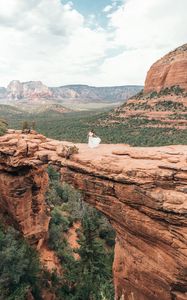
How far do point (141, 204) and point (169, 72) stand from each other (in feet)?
331

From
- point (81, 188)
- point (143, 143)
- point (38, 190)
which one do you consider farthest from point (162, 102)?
point (81, 188)

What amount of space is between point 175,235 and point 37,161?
11.2 m

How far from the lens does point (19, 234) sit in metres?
25.5

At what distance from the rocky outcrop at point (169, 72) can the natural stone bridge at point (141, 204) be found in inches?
3656

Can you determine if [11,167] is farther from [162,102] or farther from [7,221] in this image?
[162,102]

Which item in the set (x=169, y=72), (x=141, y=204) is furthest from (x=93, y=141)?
(x=169, y=72)

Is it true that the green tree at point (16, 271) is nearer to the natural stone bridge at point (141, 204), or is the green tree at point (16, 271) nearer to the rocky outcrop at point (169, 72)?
the natural stone bridge at point (141, 204)

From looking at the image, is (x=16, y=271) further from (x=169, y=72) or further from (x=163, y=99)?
(x=169, y=72)

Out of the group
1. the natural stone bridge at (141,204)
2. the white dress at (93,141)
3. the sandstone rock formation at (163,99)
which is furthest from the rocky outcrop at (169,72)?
the natural stone bridge at (141,204)

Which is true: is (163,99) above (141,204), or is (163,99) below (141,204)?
below

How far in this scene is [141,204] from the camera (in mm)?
14453

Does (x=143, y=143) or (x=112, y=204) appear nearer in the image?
(x=112, y=204)

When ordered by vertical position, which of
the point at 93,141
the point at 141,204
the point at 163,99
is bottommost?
the point at 163,99

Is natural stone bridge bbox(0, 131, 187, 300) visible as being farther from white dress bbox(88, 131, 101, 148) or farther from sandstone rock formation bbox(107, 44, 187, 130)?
sandstone rock formation bbox(107, 44, 187, 130)
